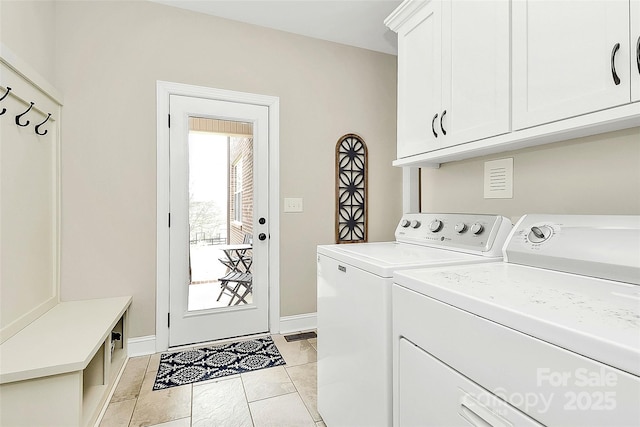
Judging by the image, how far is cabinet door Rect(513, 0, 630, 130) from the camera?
3.15ft

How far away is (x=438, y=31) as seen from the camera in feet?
5.24

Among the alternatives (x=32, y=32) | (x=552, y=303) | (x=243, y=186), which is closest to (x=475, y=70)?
(x=552, y=303)

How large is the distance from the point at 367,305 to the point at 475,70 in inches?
43.4

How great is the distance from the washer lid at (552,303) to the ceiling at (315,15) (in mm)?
2265

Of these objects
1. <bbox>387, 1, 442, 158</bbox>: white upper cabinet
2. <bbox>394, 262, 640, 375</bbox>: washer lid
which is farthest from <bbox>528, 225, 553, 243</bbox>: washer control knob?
<bbox>387, 1, 442, 158</bbox>: white upper cabinet

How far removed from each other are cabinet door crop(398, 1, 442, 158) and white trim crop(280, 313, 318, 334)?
171cm

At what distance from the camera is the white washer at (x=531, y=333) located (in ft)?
1.75

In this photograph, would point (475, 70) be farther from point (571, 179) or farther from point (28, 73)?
point (28, 73)

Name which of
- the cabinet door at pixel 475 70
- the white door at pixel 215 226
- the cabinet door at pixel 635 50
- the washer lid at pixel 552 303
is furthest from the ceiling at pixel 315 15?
the washer lid at pixel 552 303

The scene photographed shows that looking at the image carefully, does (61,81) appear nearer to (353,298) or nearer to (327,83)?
(327,83)

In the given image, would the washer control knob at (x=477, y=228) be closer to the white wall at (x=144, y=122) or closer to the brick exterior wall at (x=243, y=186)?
the white wall at (x=144, y=122)

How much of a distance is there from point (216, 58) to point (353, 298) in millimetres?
2295

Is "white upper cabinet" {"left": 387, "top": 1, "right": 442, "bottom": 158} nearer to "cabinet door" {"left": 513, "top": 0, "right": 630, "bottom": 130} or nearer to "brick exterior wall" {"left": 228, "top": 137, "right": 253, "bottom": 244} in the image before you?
"cabinet door" {"left": 513, "top": 0, "right": 630, "bottom": 130}

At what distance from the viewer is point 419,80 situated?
1.74 metres
